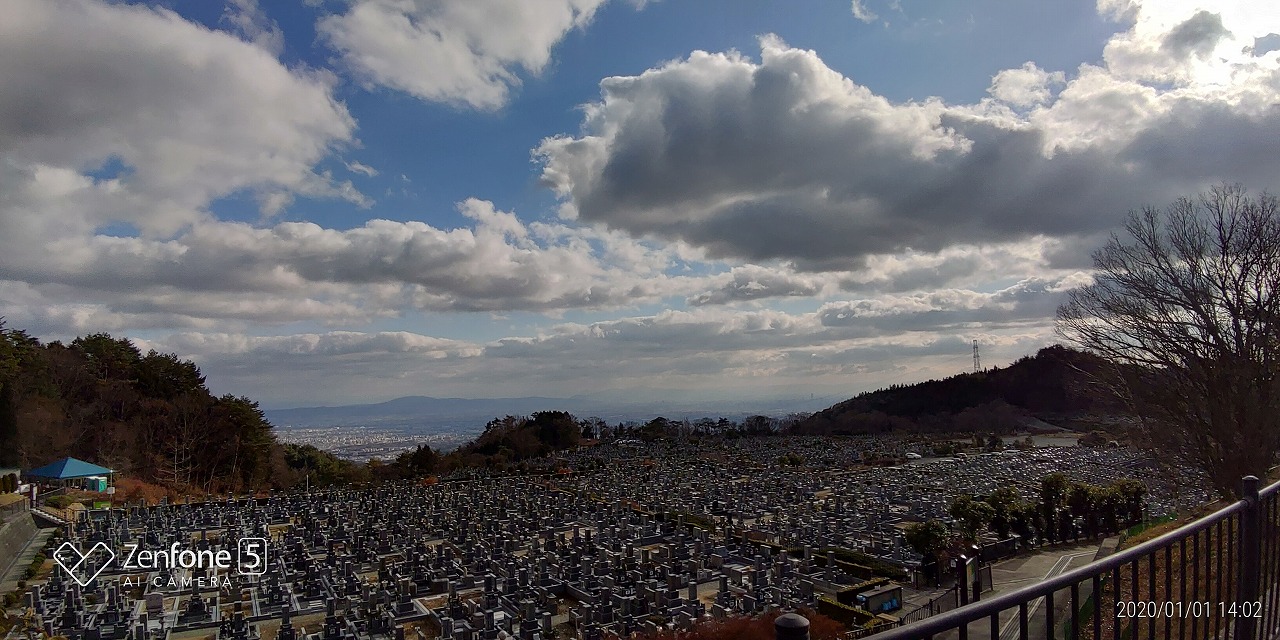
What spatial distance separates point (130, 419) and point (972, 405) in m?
83.4

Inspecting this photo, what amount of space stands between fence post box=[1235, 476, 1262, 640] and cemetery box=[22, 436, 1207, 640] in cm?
1263

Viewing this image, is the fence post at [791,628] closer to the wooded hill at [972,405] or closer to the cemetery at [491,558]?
the cemetery at [491,558]

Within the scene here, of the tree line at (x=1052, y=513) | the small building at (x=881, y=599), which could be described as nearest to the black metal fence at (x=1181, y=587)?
the small building at (x=881, y=599)

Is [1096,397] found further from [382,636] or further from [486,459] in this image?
[486,459]

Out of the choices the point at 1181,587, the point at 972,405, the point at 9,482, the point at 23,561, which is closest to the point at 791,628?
the point at 1181,587

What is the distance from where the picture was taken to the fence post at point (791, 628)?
1.59 m

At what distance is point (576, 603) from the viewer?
17.5m

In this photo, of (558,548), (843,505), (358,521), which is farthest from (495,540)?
(843,505)

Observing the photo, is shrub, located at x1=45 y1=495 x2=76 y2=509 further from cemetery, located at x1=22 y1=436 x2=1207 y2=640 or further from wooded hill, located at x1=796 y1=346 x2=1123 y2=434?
wooded hill, located at x1=796 y1=346 x2=1123 y2=434

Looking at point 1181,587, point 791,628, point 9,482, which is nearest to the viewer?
point 791,628

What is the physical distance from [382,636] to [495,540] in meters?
9.10

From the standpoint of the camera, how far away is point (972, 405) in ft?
267

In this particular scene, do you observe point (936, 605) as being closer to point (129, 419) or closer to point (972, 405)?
point (129, 419)

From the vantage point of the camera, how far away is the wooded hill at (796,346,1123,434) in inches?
2926
